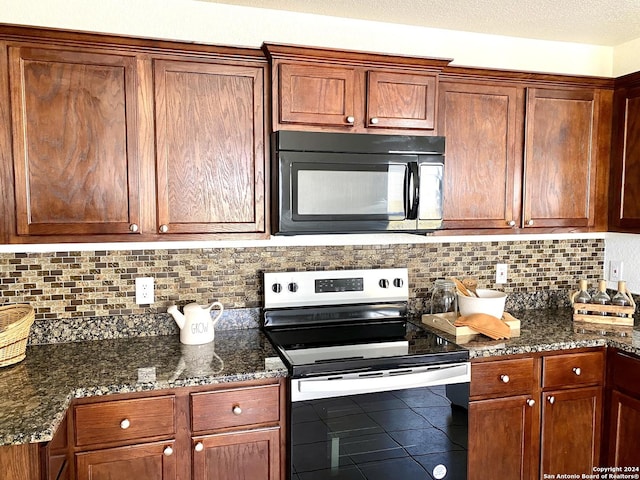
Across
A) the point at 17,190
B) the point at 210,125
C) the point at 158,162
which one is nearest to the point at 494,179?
the point at 210,125

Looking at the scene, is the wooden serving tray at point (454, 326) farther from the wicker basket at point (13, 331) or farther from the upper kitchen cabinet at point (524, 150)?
the wicker basket at point (13, 331)

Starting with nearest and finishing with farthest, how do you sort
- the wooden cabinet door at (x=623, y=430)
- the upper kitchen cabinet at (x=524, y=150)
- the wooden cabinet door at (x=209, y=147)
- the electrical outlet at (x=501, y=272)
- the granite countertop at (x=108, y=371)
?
the granite countertop at (x=108, y=371), the wooden cabinet door at (x=209, y=147), the wooden cabinet door at (x=623, y=430), the upper kitchen cabinet at (x=524, y=150), the electrical outlet at (x=501, y=272)

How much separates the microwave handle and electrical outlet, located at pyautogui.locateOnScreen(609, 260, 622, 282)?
147 centimetres

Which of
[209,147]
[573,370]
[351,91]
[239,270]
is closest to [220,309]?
[239,270]

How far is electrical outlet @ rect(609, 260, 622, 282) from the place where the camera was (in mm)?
2824

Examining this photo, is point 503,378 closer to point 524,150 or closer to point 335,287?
point 335,287

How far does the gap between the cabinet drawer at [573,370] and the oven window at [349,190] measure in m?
0.95

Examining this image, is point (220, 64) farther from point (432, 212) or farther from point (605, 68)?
point (605, 68)

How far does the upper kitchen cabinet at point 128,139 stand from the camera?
1.88 m

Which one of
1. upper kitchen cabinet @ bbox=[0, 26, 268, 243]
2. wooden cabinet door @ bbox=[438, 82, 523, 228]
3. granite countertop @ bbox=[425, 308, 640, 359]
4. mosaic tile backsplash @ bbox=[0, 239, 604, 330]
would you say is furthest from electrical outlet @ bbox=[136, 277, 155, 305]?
wooden cabinet door @ bbox=[438, 82, 523, 228]

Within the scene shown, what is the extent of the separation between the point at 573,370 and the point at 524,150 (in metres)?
1.10

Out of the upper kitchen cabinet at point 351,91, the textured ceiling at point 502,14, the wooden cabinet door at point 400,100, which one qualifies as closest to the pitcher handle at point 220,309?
the upper kitchen cabinet at point 351,91

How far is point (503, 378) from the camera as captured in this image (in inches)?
82.8

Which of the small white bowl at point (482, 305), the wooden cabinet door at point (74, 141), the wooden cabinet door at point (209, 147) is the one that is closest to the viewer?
the wooden cabinet door at point (74, 141)
